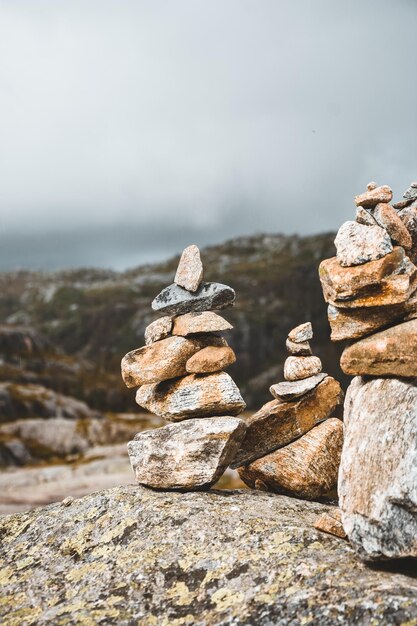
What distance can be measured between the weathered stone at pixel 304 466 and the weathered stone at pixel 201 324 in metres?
→ 4.34

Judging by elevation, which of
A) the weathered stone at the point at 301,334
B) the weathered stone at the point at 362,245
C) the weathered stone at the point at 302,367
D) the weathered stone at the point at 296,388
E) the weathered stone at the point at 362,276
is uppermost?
the weathered stone at the point at 362,245

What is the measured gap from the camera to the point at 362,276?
12.4 metres

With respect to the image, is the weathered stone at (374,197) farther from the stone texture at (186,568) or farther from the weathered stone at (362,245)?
the stone texture at (186,568)

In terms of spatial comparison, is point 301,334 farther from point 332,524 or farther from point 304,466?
point 332,524

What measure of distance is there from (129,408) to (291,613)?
600 feet

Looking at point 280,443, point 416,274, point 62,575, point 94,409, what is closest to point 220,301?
point 280,443

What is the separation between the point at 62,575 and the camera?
11891 mm

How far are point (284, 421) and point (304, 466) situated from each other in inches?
63.5

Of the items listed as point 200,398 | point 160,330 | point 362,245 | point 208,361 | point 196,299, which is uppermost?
point 196,299

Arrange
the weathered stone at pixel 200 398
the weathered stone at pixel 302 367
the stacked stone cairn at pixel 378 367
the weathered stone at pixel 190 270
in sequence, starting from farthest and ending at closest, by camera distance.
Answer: the weathered stone at pixel 302 367 < the weathered stone at pixel 190 270 < the weathered stone at pixel 200 398 < the stacked stone cairn at pixel 378 367

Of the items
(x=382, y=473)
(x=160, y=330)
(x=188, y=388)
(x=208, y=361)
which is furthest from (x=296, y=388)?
(x=382, y=473)

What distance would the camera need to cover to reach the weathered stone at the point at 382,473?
34.1 feet

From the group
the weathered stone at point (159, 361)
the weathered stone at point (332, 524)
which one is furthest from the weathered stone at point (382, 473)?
the weathered stone at point (159, 361)

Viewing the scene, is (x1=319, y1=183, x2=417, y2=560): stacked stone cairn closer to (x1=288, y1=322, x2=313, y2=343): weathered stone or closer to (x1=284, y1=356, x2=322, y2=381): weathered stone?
(x1=284, y1=356, x2=322, y2=381): weathered stone
